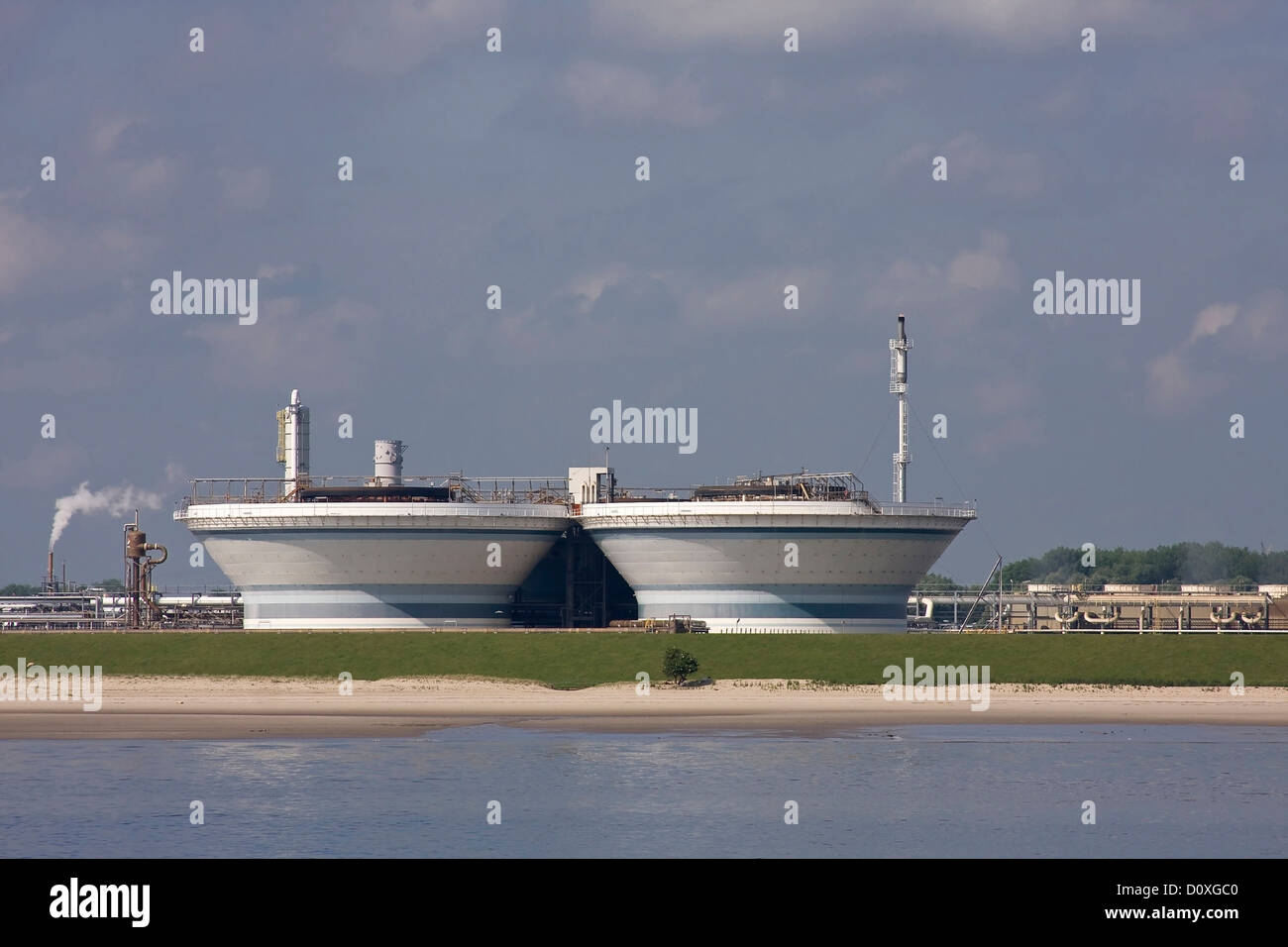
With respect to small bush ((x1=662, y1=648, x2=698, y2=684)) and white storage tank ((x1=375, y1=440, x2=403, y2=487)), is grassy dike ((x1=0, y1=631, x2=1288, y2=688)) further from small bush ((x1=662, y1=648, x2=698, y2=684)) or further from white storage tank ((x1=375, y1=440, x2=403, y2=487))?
white storage tank ((x1=375, y1=440, x2=403, y2=487))

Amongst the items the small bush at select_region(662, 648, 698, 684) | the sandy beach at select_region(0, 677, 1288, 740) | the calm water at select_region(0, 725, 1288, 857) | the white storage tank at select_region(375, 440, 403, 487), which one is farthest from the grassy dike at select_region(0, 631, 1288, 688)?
the white storage tank at select_region(375, 440, 403, 487)

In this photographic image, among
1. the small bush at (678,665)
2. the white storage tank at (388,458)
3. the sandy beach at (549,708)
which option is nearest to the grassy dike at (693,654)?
the sandy beach at (549,708)

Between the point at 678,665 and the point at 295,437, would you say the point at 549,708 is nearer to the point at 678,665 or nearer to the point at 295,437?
the point at 678,665

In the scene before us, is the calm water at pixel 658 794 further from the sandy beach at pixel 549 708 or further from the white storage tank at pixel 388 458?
the white storage tank at pixel 388 458

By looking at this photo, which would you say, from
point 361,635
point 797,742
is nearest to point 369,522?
point 361,635
